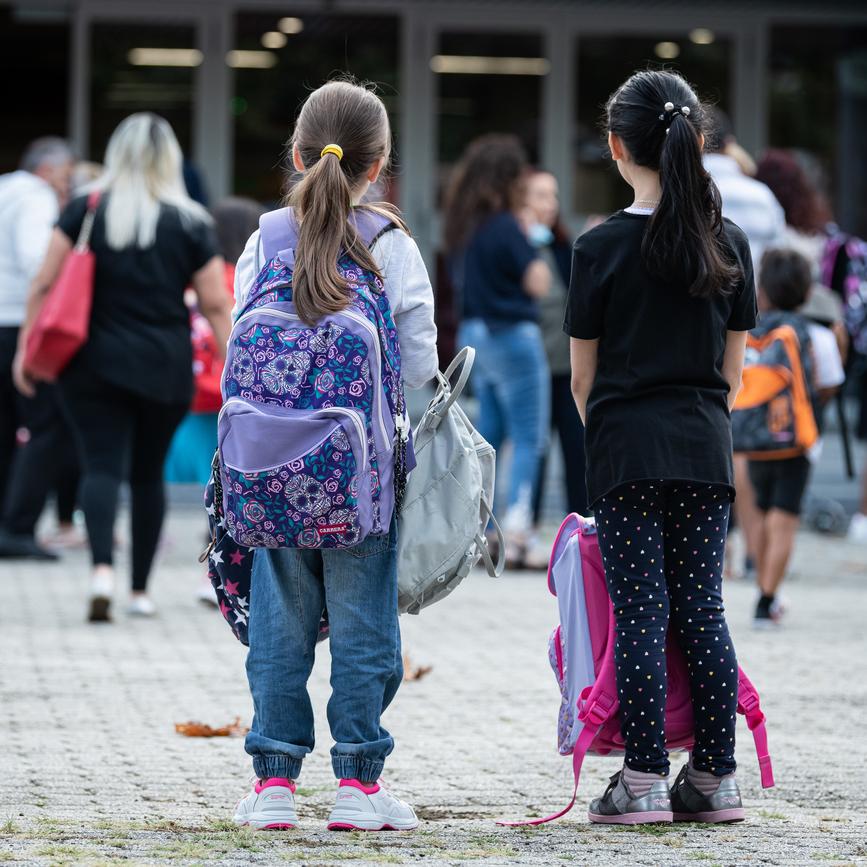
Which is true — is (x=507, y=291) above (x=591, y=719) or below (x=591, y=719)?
above

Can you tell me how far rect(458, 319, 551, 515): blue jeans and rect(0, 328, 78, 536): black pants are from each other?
220 centimetres

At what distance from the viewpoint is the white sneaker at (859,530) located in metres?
10.3

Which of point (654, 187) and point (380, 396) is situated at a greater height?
point (654, 187)

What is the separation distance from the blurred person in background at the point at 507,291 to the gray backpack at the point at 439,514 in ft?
15.9

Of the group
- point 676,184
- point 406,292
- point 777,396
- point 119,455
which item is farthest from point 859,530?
point 406,292

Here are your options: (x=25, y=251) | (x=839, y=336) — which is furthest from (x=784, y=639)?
(x=25, y=251)

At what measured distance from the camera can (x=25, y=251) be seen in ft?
29.7

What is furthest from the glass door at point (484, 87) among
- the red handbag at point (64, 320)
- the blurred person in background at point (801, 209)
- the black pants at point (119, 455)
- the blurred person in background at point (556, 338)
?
the red handbag at point (64, 320)

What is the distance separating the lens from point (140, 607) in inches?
289

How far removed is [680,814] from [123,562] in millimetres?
5494

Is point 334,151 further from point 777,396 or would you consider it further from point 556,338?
point 556,338

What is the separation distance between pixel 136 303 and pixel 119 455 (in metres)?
0.62

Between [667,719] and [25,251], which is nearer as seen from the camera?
[667,719]

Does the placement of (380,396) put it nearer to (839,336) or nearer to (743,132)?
(839,336)
